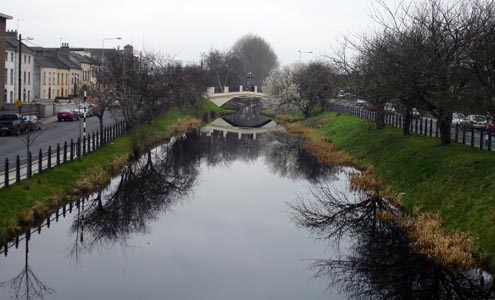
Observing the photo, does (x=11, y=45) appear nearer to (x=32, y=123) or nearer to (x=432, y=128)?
(x=32, y=123)

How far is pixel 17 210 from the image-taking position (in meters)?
21.6

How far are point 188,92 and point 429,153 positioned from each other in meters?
53.6

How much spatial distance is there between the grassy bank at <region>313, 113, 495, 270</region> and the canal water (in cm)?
169

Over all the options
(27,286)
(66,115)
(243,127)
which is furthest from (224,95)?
(27,286)

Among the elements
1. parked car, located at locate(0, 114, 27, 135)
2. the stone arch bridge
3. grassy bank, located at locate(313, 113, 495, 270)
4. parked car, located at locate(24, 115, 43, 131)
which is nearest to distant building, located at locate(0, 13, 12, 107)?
parked car, located at locate(24, 115, 43, 131)

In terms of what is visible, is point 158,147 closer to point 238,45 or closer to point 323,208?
point 323,208

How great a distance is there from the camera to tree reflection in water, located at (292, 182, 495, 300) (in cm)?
1673

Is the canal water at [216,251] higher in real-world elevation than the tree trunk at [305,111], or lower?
lower

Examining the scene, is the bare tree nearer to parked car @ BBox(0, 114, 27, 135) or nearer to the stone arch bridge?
the stone arch bridge

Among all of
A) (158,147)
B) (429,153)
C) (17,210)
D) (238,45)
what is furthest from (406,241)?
(238,45)

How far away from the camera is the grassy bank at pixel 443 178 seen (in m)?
19.6

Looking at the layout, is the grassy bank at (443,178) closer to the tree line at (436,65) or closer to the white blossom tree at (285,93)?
the tree line at (436,65)

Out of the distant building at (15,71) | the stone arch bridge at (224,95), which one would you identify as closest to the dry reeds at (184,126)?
the distant building at (15,71)

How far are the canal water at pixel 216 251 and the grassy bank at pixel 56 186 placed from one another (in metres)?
0.56
